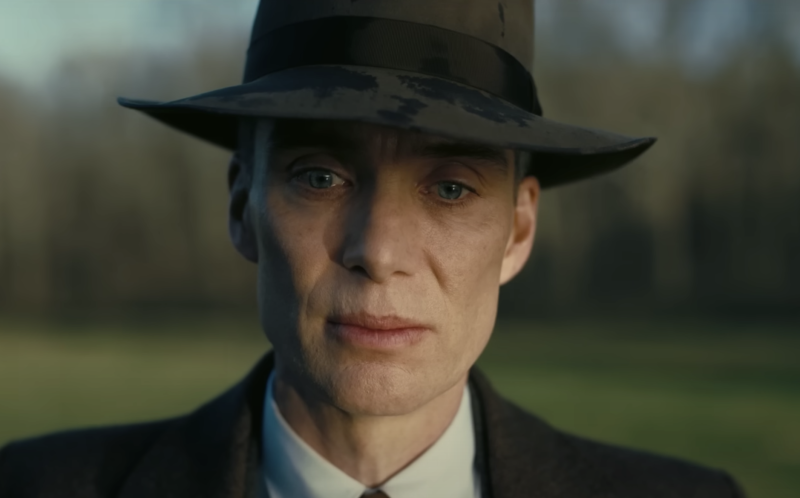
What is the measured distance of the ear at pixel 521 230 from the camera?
201 cm

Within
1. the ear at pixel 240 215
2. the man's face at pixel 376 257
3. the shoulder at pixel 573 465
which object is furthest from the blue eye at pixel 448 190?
the shoulder at pixel 573 465

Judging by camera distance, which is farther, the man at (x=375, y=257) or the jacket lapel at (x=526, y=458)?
the jacket lapel at (x=526, y=458)

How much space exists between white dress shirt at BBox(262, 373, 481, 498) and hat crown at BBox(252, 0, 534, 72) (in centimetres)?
83

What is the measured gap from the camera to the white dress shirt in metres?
1.82

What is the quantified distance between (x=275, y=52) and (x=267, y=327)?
1.84 feet

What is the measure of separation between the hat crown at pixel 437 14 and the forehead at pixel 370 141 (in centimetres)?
21

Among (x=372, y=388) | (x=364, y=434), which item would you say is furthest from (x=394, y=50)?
(x=364, y=434)

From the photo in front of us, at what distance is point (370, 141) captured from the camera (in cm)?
167

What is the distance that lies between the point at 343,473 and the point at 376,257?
532mm

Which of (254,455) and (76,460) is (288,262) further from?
(76,460)

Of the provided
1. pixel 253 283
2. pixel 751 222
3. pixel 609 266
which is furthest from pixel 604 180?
pixel 253 283

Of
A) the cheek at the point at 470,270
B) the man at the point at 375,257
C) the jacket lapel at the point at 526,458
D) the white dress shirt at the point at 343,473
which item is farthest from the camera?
the jacket lapel at the point at 526,458

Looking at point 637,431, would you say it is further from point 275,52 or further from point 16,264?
point 16,264

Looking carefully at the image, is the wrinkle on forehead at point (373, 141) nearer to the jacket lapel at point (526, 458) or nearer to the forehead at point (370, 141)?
the forehead at point (370, 141)
